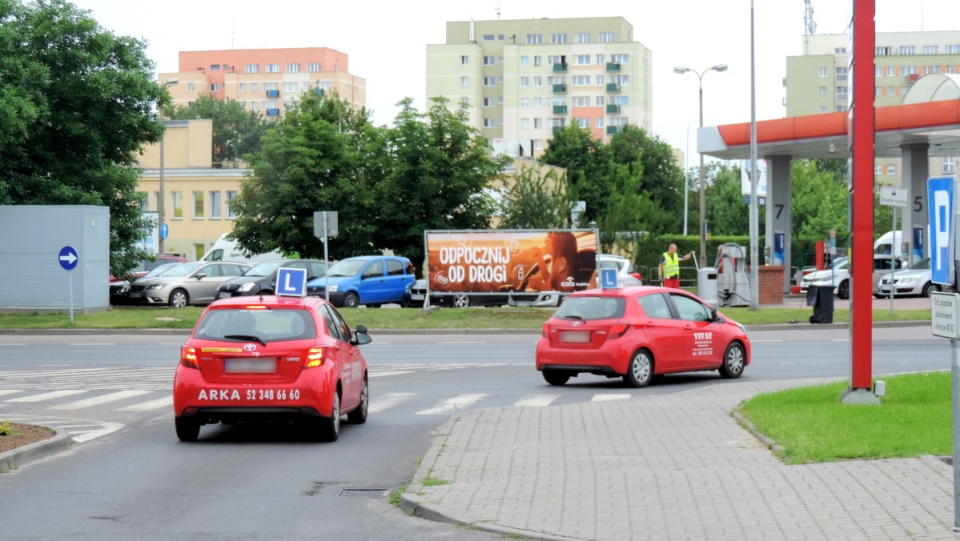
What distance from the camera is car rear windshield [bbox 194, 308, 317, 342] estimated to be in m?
13.1

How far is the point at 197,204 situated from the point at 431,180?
107ft

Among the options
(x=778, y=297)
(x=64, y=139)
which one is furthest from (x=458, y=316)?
(x=64, y=139)

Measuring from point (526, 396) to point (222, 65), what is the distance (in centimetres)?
14779

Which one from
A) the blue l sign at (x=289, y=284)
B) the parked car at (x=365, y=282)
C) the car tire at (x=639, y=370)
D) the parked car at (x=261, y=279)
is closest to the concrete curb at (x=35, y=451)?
the blue l sign at (x=289, y=284)

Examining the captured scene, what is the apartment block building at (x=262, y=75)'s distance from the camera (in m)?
155

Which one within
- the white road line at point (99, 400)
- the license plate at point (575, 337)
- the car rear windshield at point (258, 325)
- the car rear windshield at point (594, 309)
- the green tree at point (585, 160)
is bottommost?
the white road line at point (99, 400)

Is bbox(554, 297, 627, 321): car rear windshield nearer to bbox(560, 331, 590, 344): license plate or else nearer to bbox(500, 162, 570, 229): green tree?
bbox(560, 331, 590, 344): license plate

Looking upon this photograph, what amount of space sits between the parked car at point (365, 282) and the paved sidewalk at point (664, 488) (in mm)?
27924

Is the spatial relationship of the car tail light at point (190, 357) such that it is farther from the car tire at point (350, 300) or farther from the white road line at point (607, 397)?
the car tire at point (350, 300)

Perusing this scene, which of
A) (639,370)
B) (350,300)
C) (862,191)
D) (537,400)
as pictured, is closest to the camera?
(862,191)

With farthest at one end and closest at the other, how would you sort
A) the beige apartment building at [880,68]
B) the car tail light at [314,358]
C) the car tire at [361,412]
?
1. the beige apartment building at [880,68]
2. the car tire at [361,412]
3. the car tail light at [314,358]

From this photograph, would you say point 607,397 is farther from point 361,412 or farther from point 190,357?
point 190,357

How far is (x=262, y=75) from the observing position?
156375 mm

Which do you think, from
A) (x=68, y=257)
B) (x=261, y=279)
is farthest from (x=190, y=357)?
(x=261, y=279)
